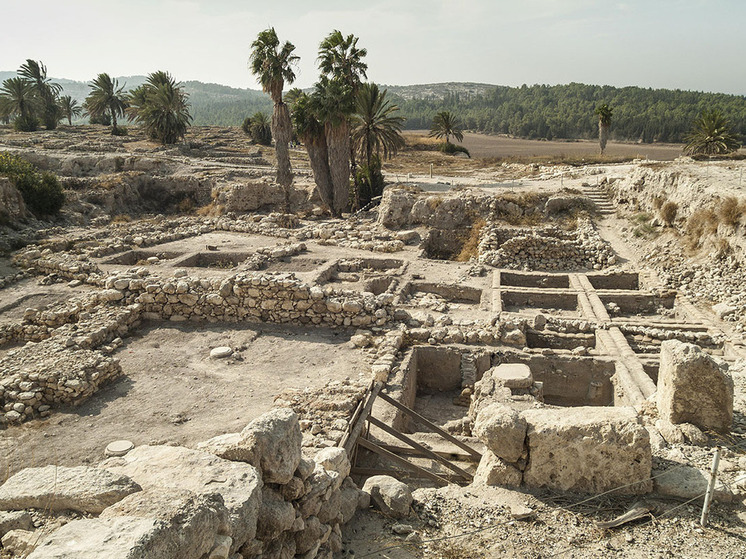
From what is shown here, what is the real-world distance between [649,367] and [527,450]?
220 inches

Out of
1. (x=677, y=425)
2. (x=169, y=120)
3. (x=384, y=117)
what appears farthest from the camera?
(x=169, y=120)

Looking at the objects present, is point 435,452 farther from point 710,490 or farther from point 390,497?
point 710,490

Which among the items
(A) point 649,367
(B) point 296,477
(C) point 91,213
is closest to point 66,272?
(C) point 91,213

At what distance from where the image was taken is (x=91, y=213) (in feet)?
78.7

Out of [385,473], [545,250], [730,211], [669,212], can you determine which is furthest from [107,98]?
[385,473]

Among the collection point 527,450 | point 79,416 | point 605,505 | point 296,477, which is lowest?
point 79,416

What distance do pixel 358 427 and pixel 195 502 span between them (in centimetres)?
393

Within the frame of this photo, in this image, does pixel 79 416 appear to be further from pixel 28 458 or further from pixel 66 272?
pixel 66 272

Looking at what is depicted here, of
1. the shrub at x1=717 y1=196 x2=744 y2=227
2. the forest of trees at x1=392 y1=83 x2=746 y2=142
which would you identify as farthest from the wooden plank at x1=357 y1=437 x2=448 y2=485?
the forest of trees at x1=392 y1=83 x2=746 y2=142

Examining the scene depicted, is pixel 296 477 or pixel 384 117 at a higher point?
pixel 384 117

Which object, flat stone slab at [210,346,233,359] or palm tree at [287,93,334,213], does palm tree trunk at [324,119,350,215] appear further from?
flat stone slab at [210,346,233,359]

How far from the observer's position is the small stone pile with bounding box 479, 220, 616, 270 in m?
16.5

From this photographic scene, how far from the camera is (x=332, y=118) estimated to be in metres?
22.9

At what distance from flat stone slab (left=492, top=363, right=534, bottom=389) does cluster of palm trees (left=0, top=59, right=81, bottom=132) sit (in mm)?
51737
